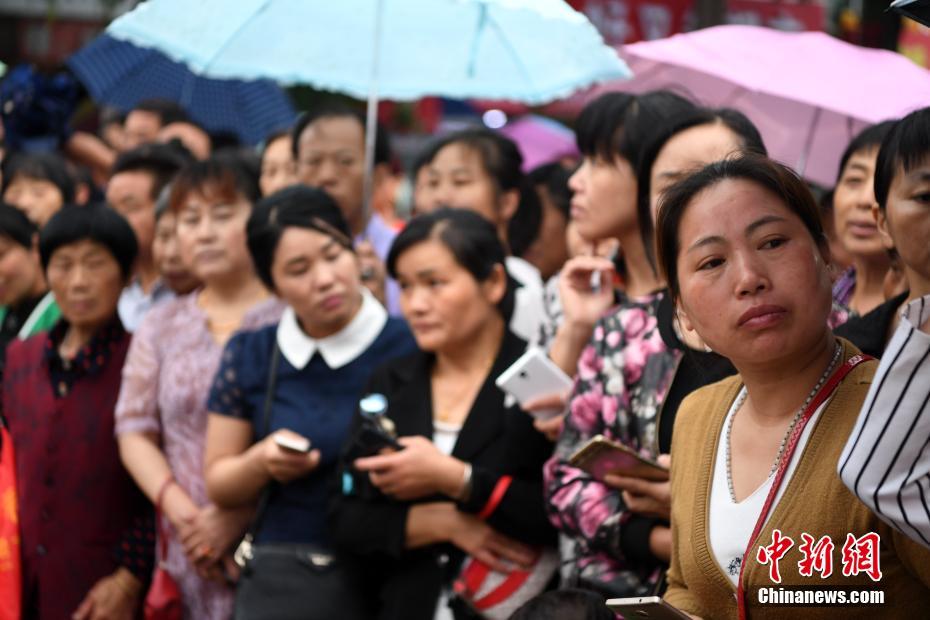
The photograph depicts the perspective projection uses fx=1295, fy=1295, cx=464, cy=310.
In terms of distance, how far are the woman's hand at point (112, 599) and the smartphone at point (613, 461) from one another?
2.36 meters

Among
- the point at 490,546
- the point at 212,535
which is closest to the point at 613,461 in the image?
the point at 490,546

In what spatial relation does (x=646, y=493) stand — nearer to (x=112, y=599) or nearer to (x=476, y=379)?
(x=476, y=379)

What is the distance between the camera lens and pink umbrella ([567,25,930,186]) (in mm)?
4531

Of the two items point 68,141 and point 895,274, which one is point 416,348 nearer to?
point 895,274

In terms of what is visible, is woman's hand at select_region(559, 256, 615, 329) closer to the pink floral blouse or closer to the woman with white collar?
the woman with white collar

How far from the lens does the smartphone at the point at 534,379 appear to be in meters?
3.72

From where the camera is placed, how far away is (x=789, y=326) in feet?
7.93

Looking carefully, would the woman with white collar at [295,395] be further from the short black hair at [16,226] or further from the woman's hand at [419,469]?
the short black hair at [16,226]

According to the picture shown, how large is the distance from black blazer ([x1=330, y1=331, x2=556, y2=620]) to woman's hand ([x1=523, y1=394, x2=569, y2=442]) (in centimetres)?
17

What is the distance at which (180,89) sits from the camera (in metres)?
8.28

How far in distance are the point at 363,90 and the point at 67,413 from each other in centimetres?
179

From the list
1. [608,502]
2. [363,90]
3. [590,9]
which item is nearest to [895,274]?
[608,502]

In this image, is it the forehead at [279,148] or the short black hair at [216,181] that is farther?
the forehead at [279,148]

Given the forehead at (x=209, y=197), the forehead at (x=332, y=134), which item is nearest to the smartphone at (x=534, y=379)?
the forehead at (x=209, y=197)
